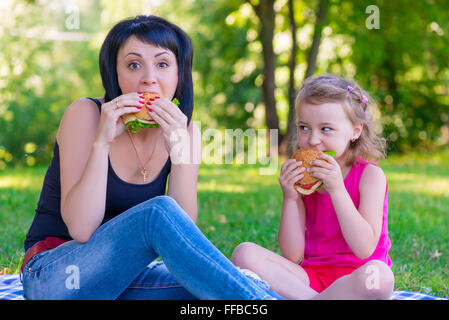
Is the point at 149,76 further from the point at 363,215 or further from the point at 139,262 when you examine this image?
the point at 363,215

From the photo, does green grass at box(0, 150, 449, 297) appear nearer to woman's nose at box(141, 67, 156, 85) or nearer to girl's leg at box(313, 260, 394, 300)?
girl's leg at box(313, 260, 394, 300)

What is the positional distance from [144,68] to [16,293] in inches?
59.3

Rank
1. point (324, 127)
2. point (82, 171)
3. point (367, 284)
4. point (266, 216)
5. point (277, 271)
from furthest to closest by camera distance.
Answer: point (266, 216) < point (324, 127) < point (277, 271) < point (82, 171) < point (367, 284)

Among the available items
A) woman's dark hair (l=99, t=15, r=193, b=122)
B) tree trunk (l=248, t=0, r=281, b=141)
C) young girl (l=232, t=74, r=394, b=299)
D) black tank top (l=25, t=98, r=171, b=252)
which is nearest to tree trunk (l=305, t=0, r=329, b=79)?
tree trunk (l=248, t=0, r=281, b=141)

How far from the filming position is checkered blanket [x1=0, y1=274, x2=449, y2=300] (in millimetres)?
3036

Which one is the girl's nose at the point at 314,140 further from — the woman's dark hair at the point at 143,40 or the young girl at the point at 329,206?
the woman's dark hair at the point at 143,40

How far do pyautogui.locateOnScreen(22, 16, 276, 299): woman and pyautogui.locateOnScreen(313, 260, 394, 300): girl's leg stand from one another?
1.30ft

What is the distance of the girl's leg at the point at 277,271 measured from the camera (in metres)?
2.86

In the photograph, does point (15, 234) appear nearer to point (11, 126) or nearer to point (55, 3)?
point (11, 126)

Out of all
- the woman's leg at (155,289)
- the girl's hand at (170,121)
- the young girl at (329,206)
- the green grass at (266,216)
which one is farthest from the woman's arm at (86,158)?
the green grass at (266,216)

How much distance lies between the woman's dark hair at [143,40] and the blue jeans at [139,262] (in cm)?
84

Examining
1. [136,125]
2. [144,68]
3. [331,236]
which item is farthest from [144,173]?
[331,236]

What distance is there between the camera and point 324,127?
3018 mm
